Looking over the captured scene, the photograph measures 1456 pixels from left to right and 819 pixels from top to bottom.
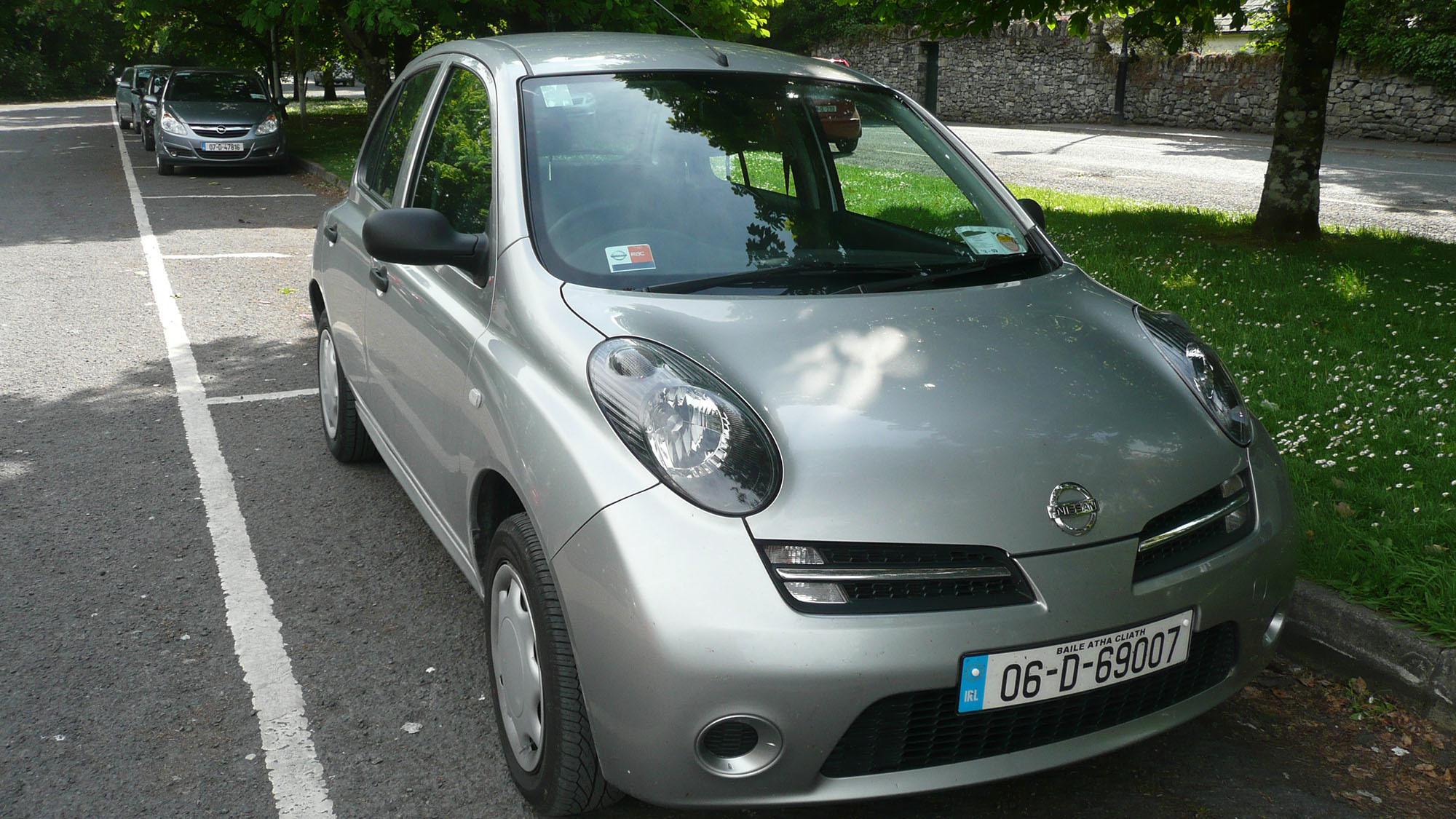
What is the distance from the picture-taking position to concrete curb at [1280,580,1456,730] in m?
3.22

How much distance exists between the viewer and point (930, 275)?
129 inches

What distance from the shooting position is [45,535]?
4.44m

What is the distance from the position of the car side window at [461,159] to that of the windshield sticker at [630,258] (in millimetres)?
401

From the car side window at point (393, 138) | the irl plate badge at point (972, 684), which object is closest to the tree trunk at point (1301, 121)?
the car side window at point (393, 138)

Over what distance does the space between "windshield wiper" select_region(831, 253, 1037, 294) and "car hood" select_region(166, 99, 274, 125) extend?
55.4ft

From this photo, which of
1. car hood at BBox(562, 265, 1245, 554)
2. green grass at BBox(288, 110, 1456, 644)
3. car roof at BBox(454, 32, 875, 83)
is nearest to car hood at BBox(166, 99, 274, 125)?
green grass at BBox(288, 110, 1456, 644)

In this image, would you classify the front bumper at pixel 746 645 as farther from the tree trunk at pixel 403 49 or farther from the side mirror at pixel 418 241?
the tree trunk at pixel 403 49

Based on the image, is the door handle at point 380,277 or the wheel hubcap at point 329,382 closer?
the door handle at point 380,277

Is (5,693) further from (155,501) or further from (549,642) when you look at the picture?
(549,642)

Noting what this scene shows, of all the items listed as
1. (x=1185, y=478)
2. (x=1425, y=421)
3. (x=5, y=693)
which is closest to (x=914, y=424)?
(x=1185, y=478)

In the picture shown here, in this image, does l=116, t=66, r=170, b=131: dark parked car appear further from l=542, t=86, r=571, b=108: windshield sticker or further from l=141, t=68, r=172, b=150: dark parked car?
l=542, t=86, r=571, b=108: windshield sticker

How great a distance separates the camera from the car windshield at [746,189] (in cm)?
314

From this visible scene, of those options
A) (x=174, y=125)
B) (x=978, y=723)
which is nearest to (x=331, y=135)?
(x=174, y=125)

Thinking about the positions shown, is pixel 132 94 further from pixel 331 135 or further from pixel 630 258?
pixel 630 258
